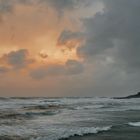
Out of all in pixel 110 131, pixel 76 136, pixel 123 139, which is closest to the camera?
pixel 123 139

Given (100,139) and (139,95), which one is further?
(139,95)

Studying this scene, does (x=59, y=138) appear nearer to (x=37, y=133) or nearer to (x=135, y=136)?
(x=37, y=133)

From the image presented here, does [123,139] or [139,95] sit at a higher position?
[139,95]

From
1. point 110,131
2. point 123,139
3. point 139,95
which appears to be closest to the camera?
point 123,139

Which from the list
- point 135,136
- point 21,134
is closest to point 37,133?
point 21,134

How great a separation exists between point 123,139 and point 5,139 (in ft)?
22.0

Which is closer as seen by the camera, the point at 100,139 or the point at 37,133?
the point at 100,139

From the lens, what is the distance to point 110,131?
71.0ft

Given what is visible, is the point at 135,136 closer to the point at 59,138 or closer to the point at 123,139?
the point at 123,139

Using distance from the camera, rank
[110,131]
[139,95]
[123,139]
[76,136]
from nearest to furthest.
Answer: [123,139] → [76,136] → [110,131] → [139,95]

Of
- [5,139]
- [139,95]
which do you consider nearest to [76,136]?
[5,139]

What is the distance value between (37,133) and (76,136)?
9.51 feet

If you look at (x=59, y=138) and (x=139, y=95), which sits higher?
(x=139, y=95)

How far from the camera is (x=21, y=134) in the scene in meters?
21.4
